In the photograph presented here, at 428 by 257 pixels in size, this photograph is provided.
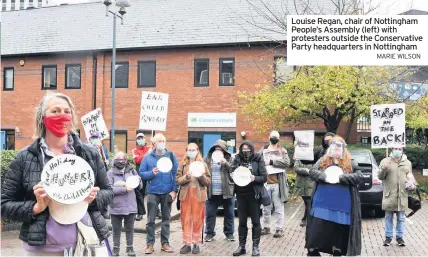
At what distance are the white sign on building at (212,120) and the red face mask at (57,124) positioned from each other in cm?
1936

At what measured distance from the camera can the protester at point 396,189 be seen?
28.6 ft

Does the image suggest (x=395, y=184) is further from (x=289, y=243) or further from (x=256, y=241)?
(x=256, y=241)

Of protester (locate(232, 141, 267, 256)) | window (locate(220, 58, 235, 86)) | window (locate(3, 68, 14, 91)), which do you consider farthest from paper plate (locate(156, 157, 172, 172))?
window (locate(3, 68, 14, 91))

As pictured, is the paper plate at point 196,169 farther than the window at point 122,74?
No

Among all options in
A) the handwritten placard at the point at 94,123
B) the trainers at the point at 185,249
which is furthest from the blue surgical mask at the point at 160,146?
the handwritten placard at the point at 94,123

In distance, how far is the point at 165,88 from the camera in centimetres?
2414

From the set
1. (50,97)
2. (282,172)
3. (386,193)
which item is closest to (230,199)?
(282,172)

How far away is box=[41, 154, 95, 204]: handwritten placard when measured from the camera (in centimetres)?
336

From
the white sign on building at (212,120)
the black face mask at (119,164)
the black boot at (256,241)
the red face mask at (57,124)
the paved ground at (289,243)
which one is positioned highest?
the white sign on building at (212,120)

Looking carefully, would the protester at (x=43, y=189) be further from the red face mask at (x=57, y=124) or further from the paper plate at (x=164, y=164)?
the paper plate at (x=164, y=164)

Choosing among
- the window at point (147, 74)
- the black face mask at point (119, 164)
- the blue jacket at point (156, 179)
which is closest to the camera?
the black face mask at point (119, 164)

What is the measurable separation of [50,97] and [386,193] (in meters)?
7.16

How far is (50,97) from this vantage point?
143 inches

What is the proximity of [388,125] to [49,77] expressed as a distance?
21.8 m
